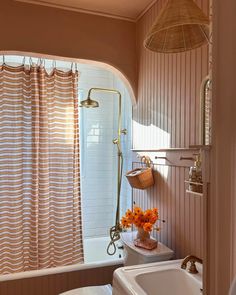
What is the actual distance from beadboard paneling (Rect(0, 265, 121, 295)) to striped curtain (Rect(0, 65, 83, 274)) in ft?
2.44

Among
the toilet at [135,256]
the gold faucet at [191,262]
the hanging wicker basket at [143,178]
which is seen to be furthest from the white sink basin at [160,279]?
the hanging wicker basket at [143,178]

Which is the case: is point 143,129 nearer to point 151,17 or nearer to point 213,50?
point 151,17

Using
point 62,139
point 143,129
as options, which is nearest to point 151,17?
point 143,129

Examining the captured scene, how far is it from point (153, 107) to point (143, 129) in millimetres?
252

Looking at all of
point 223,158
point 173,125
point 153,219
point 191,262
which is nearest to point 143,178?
point 153,219

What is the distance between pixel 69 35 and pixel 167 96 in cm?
102

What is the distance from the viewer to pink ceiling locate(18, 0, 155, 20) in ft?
7.68

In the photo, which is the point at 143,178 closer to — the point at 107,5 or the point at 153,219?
the point at 153,219

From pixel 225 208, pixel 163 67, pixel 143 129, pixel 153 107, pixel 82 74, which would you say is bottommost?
pixel 225 208

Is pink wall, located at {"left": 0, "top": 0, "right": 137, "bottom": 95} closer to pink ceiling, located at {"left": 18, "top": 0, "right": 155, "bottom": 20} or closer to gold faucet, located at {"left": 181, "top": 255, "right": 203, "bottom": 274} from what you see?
pink ceiling, located at {"left": 18, "top": 0, "right": 155, "bottom": 20}

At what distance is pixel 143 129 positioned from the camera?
249 centimetres

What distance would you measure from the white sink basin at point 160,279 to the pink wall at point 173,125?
22 centimetres

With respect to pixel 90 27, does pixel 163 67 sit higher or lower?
lower

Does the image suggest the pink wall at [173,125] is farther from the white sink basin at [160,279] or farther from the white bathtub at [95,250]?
the white bathtub at [95,250]
